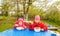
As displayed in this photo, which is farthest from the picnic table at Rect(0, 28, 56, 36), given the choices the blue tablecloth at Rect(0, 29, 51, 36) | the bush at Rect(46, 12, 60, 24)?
the bush at Rect(46, 12, 60, 24)

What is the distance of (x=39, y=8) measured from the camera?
A: 205 cm

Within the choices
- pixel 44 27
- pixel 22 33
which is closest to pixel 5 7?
pixel 22 33

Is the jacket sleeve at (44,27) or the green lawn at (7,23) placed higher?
the green lawn at (7,23)

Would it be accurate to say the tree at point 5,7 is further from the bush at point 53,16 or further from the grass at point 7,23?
the bush at point 53,16

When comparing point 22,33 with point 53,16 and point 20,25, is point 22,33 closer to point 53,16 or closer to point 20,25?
point 20,25

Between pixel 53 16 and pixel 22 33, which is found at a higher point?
pixel 53 16

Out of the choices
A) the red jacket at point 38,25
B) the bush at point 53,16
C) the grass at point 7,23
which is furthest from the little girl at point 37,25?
the grass at point 7,23

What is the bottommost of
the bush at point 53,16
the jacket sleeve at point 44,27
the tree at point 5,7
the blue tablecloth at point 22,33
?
the blue tablecloth at point 22,33

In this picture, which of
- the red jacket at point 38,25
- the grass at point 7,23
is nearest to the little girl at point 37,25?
the red jacket at point 38,25

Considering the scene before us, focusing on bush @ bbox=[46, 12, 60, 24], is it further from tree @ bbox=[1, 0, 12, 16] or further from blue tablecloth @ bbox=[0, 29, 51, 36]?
tree @ bbox=[1, 0, 12, 16]

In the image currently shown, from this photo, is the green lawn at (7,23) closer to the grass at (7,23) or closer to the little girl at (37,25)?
the grass at (7,23)

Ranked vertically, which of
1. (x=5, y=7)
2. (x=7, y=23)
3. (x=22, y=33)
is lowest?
(x=22, y=33)

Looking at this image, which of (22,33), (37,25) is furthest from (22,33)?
(37,25)

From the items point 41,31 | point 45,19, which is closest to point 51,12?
point 45,19
